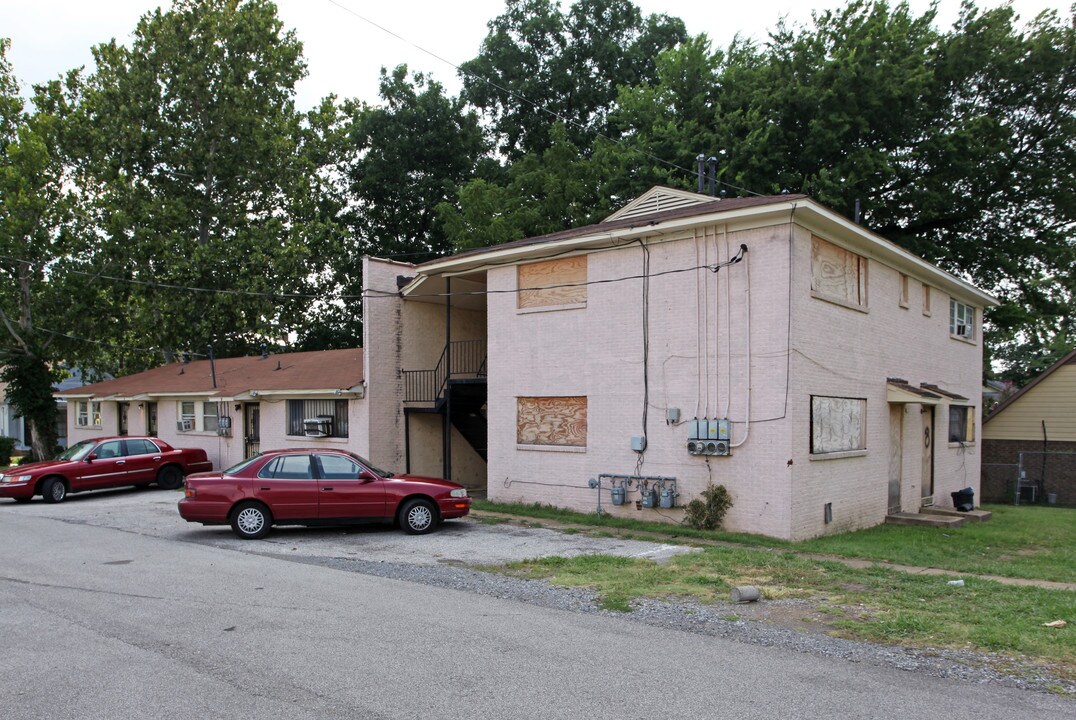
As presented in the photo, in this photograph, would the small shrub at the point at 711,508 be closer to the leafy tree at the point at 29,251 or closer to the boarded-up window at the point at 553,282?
the boarded-up window at the point at 553,282

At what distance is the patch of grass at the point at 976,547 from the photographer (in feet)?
36.7

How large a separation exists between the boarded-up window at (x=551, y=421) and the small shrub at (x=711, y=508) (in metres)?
2.96

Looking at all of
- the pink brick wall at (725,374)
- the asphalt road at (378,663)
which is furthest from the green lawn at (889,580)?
the asphalt road at (378,663)

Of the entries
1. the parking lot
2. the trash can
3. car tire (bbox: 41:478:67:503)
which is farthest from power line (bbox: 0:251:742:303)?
the trash can

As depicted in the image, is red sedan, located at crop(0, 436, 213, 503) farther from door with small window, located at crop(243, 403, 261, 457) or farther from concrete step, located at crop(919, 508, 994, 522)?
concrete step, located at crop(919, 508, 994, 522)

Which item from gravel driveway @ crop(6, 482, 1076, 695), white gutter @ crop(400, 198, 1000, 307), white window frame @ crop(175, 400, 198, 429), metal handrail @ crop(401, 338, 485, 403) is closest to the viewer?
gravel driveway @ crop(6, 482, 1076, 695)

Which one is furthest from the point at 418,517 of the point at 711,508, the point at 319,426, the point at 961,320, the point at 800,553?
the point at 961,320

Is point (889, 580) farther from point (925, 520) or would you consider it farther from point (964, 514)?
point (964, 514)

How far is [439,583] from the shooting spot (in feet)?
31.8

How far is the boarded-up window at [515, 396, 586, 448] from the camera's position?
16.4m

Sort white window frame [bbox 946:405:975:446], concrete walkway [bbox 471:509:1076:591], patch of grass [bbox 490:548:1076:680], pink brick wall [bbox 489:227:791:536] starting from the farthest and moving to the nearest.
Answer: white window frame [bbox 946:405:975:446]
pink brick wall [bbox 489:227:791:536]
concrete walkway [bbox 471:509:1076:591]
patch of grass [bbox 490:548:1076:680]

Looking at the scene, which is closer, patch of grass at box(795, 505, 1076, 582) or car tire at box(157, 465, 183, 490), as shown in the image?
patch of grass at box(795, 505, 1076, 582)

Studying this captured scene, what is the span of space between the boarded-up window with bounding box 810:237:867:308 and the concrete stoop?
4357 mm

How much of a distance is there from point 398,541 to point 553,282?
650 cm
